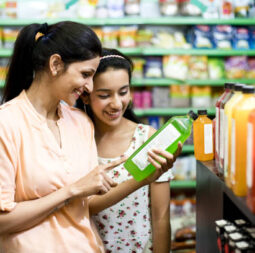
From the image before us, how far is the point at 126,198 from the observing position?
1976mm

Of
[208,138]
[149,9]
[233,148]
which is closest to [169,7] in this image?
[149,9]

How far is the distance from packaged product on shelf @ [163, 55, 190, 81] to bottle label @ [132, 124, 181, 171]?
9.39 ft

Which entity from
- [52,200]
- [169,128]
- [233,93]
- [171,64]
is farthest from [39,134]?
[171,64]

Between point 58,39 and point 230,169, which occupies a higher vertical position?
point 58,39

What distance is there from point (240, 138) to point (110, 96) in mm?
892

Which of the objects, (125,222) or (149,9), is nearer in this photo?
(125,222)

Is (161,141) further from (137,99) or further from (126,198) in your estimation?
(137,99)

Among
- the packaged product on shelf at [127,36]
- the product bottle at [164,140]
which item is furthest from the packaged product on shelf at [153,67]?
the product bottle at [164,140]

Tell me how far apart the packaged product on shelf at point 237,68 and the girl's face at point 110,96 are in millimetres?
2807

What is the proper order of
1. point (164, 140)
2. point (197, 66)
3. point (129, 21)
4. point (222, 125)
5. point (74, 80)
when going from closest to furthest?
point (222, 125), point (164, 140), point (74, 80), point (129, 21), point (197, 66)

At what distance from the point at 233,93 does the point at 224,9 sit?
3286mm

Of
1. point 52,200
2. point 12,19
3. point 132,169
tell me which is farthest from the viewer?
point 12,19

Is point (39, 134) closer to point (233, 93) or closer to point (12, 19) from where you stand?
point (233, 93)

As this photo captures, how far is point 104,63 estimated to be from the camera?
195cm
